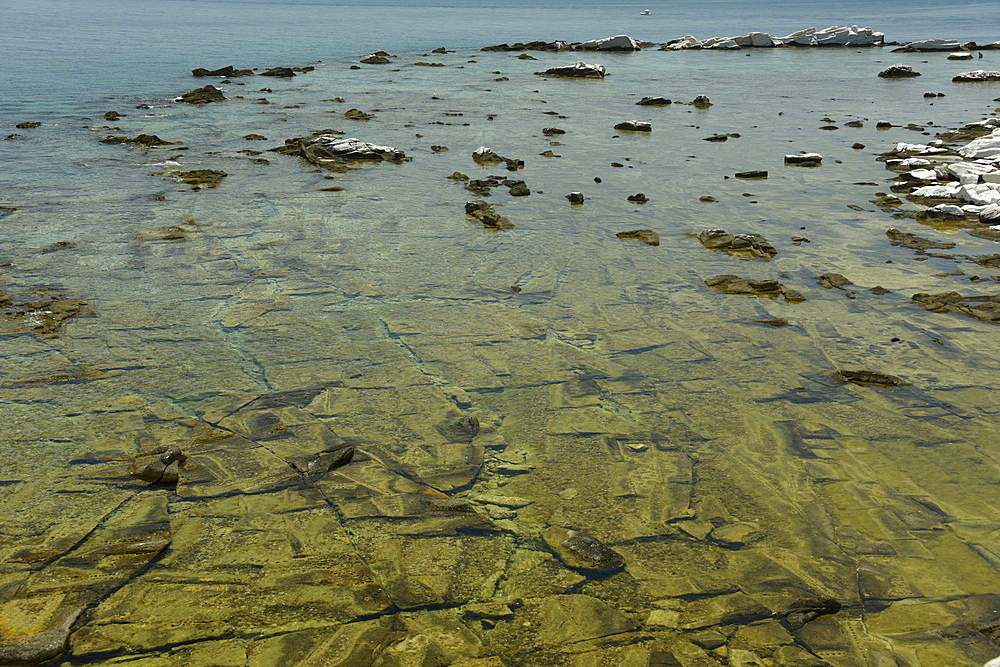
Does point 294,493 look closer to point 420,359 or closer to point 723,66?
point 420,359

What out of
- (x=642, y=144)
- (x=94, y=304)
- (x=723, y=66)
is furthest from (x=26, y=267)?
(x=723, y=66)

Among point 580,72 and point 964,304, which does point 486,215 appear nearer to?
point 964,304

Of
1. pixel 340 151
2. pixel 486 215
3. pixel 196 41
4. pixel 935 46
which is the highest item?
pixel 935 46

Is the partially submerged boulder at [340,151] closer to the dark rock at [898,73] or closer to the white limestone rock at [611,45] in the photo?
the dark rock at [898,73]

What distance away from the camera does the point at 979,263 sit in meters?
9.43

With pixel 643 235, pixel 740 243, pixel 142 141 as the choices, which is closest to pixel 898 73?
pixel 740 243

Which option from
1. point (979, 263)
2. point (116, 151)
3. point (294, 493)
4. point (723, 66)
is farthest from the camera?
point (723, 66)

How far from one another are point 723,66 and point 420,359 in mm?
36099

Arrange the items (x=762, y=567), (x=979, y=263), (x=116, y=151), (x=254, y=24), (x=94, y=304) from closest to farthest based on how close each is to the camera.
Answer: (x=762, y=567)
(x=94, y=304)
(x=979, y=263)
(x=116, y=151)
(x=254, y=24)

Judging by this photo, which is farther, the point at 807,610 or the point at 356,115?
the point at 356,115

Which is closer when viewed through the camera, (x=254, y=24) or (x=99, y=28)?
(x=99, y=28)

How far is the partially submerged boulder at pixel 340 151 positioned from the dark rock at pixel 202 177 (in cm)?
206

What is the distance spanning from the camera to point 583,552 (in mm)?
4199

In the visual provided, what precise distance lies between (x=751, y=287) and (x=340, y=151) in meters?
9.60
